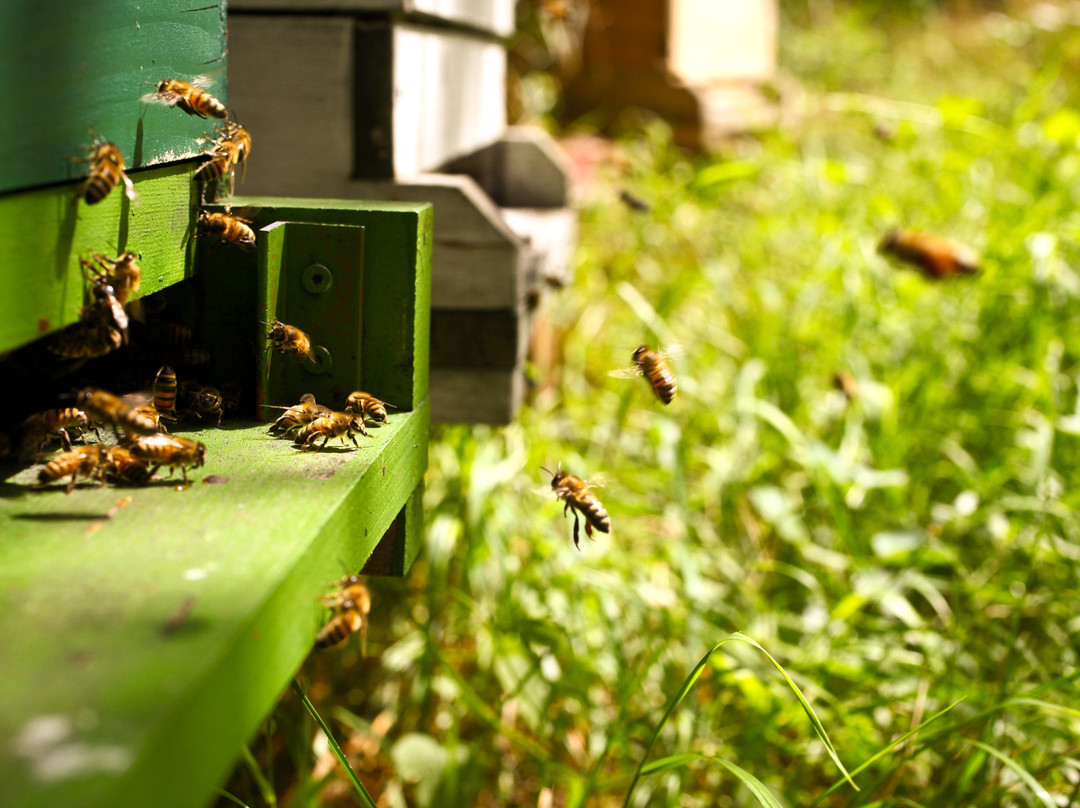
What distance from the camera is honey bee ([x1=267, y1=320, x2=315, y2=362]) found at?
4.67 ft

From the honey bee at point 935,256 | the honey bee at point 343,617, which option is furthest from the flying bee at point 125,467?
the honey bee at point 935,256

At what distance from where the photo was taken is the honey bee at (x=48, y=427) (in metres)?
1.23

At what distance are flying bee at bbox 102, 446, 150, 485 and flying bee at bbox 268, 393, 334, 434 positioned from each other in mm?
261

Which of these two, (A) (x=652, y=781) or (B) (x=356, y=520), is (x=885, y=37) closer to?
(A) (x=652, y=781)

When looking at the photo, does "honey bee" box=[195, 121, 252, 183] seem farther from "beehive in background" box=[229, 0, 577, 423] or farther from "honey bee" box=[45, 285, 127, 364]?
"beehive in background" box=[229, 0, 577, 423]

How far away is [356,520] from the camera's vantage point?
115cm

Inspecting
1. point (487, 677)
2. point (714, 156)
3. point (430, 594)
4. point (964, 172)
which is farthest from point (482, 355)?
point (714, 156)

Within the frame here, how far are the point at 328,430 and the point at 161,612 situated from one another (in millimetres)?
532

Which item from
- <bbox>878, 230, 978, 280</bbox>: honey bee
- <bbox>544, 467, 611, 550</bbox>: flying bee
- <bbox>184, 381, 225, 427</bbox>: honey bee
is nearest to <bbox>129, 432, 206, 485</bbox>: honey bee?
<bbox>184, 381, 225, 427</bbox>: honey bee

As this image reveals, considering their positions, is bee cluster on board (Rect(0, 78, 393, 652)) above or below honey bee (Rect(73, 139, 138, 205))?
A: below

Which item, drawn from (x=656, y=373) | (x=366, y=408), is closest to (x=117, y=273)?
(x=366, y=408)

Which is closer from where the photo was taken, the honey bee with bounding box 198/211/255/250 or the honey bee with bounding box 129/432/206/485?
the honey bee with bounding box 129/432/206/485

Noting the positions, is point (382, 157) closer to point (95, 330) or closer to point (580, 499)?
point (580, 499)

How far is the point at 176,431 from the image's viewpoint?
134cm
